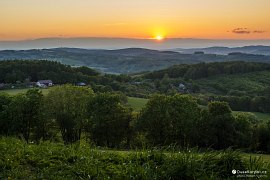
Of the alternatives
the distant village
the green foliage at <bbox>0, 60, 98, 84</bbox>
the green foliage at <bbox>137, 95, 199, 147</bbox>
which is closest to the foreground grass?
the green foliage at <bbox>137, 95, 199, 147</bbox>

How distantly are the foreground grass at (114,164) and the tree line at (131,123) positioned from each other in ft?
85.8

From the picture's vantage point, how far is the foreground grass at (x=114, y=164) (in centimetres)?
771

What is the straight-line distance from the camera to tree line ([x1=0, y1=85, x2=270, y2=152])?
119ft

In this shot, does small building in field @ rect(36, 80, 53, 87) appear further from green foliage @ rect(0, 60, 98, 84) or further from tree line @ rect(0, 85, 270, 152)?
tree line @ rect(0, 85, 270, 152)

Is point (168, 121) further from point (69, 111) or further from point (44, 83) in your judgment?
point (44, 83)

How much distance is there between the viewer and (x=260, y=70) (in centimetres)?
14425

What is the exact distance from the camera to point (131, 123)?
38875mm

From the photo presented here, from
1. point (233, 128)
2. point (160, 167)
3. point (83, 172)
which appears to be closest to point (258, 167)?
point (160, 167)

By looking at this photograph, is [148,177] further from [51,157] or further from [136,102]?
[136,102]

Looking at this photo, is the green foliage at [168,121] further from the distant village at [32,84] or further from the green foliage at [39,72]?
the green foliage at [39,72]

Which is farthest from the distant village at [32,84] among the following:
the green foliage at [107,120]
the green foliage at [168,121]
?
the green foliage at [168,121]

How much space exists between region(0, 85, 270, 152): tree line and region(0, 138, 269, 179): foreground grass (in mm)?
26163

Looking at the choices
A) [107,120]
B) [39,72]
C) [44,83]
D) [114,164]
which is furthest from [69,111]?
[39,72]

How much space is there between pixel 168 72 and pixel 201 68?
47.0 ft
